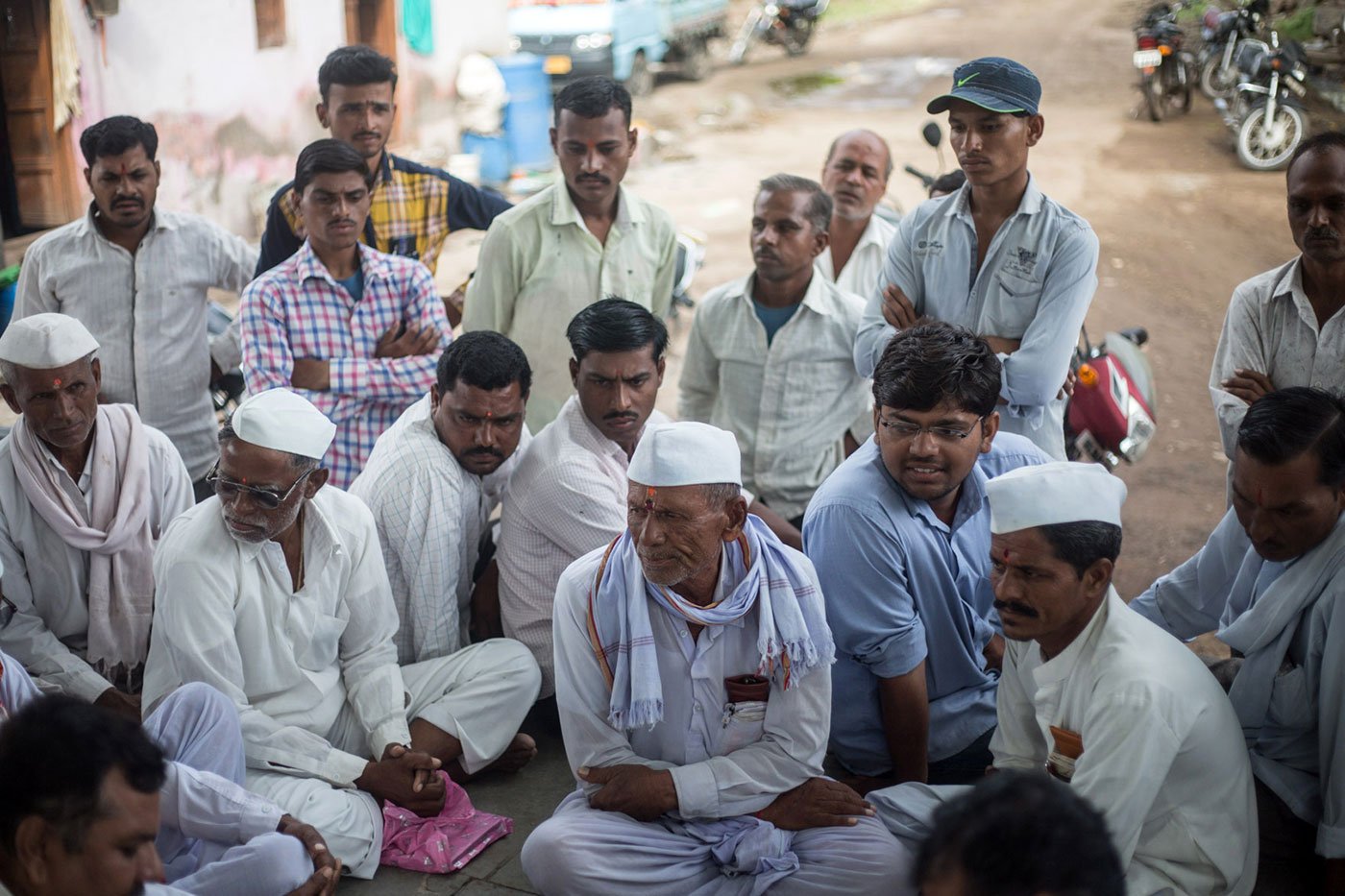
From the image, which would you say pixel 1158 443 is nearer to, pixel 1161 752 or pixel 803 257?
pixel 803 257

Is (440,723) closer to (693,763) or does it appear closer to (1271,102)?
(693,763)

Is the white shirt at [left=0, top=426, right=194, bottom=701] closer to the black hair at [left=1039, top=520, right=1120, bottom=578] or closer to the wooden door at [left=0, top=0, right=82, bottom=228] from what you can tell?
the black hair at [left=1039, top=520, right=1120, bottom=578]

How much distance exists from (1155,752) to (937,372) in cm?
110

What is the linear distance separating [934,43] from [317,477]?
19812mm

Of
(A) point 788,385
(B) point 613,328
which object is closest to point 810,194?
(A) point 788,385

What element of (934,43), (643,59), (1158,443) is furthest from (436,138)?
(934,43)

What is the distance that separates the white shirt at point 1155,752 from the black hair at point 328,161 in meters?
2.82

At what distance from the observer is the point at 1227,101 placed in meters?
13.6

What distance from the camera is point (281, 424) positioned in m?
3.30

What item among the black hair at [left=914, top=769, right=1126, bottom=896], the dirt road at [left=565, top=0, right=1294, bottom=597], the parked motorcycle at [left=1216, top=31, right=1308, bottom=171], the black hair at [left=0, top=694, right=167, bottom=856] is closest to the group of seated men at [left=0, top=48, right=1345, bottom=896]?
the black hair at [left=0, top=694, right=167, bottom=856]

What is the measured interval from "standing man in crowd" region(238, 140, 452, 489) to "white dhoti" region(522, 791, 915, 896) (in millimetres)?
1863

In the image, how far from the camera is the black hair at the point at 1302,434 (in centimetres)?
308

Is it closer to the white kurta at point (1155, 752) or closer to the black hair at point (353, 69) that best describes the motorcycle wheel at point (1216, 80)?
the black hair at point (353, 69)

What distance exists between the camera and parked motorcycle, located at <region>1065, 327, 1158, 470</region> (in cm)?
507
